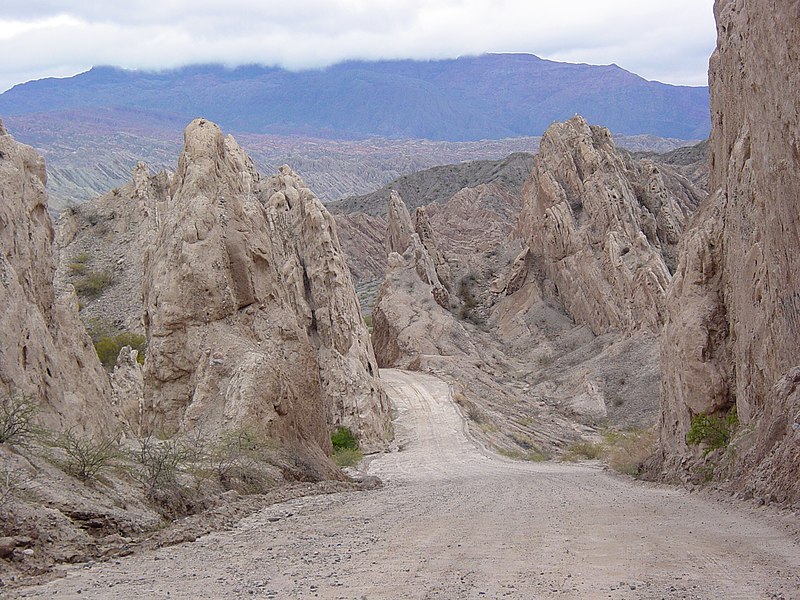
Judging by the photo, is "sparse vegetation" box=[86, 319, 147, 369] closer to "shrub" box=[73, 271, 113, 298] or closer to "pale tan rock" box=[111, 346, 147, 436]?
"shrub" box=[73, 271, 113, 298]

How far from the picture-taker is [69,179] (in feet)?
550

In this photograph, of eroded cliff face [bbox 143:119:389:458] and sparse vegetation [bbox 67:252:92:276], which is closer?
eroded cliff face [bbox 143:119:389:458]

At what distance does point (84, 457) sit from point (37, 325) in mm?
3522

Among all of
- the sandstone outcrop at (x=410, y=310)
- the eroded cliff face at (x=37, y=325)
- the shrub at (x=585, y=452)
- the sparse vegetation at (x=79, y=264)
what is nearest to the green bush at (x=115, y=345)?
the sparse vegetation at (x=79, y=264)

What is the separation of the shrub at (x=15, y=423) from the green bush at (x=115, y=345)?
1248 inches

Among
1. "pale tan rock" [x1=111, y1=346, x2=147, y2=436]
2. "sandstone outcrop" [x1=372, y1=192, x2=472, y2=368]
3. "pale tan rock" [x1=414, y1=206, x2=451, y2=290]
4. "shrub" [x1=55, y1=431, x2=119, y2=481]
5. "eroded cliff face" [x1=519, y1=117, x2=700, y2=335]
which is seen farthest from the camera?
"pale tan rock" [x1=414, y1=206, x2=451, y2=290]

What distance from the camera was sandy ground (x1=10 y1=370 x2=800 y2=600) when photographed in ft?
26.6

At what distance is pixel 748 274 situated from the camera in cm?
1758

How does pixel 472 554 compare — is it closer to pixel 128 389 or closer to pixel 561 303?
pixel 128 389

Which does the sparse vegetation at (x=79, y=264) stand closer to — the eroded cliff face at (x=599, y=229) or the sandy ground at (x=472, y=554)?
the eroded cliff face at (x=599, y=229)

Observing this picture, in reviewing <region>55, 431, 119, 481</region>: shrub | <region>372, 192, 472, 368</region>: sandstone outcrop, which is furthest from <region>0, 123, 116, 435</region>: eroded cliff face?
<region>372, 192, 472, 368</region>: sandstone outcrop

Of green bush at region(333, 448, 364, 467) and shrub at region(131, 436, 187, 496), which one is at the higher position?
shrub at region(131, 436, 187, 496)

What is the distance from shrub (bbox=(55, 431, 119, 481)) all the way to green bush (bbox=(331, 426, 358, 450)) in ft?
62.5

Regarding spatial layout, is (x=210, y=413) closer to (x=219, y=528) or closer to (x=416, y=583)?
(x=219, y=528)
